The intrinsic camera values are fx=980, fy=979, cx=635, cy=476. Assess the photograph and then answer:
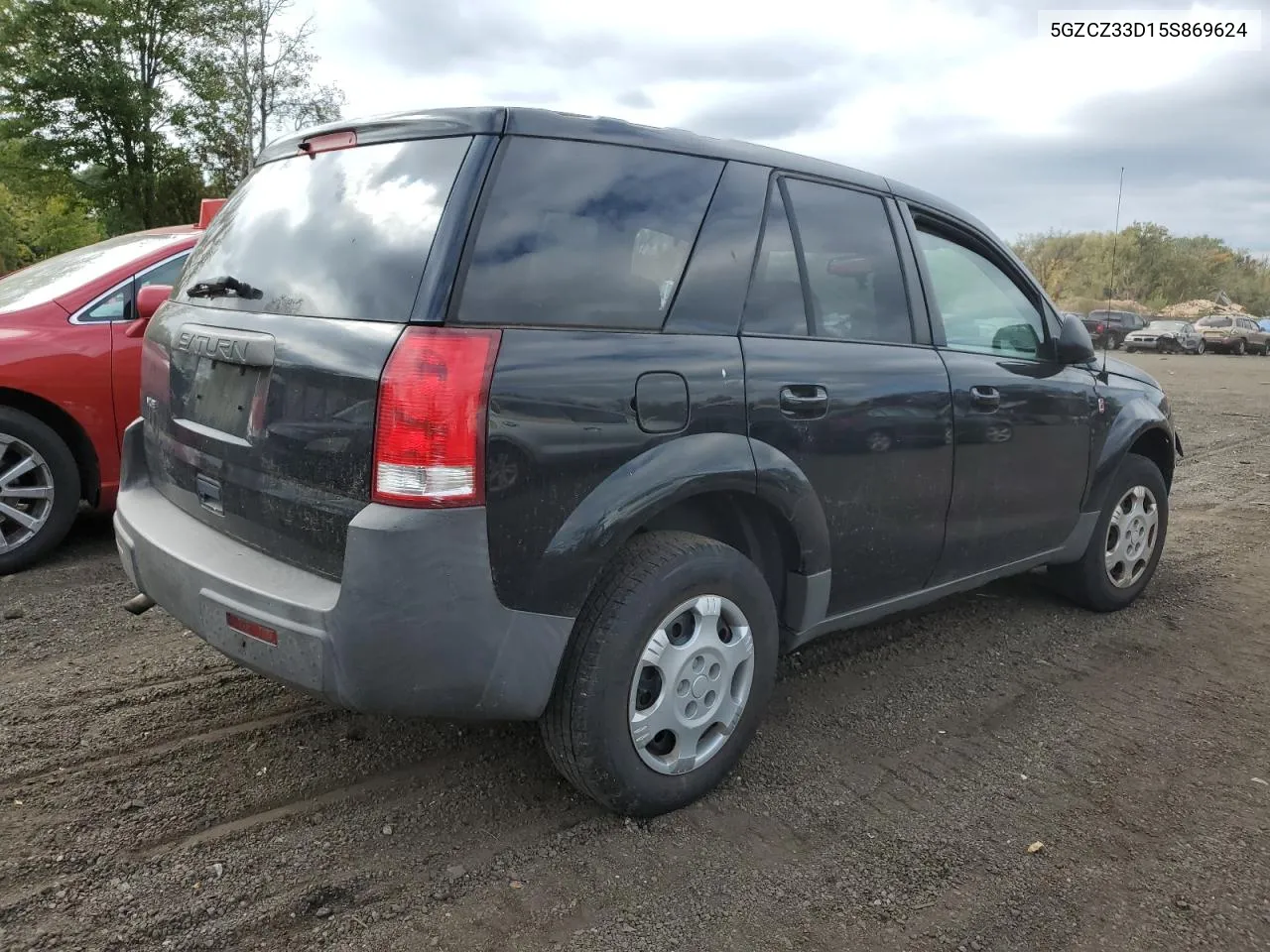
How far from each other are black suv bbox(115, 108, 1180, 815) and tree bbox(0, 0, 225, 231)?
27.2 m

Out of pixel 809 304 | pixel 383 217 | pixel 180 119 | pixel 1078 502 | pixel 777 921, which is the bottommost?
pixel 777 921

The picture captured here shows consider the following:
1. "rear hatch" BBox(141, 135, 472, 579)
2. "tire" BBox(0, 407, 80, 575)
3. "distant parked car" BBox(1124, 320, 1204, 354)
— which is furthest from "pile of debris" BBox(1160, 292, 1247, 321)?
"rear hatch" BBox(141, 135, 472, 579)

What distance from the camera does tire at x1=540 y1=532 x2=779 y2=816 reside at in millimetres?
2516

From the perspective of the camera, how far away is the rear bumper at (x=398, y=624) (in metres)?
2.22

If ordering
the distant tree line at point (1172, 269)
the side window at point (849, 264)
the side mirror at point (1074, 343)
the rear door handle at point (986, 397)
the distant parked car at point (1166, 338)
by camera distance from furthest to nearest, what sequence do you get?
the distant parked car at point (1166, 338), the distant tree line at point (1172, 269), the side mirror at point (1074, 343), the rear door handle at point (986, 397), the side window at point (849, 264)

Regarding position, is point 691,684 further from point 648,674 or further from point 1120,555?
point 1120,555

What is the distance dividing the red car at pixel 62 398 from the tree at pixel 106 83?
24.7 m

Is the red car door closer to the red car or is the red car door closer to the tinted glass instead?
the red car

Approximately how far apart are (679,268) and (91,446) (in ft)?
11.4

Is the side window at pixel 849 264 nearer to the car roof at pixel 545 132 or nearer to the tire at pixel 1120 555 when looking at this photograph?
the car roof at pixel 545 132

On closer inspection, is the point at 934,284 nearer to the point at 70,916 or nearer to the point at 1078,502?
the point at 1078,502

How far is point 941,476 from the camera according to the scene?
3.46m

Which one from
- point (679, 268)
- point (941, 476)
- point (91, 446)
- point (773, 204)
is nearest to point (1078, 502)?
point (941, 476)

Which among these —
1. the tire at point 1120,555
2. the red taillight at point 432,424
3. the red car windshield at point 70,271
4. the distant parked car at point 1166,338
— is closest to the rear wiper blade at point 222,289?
the red taillight at point 432,424
